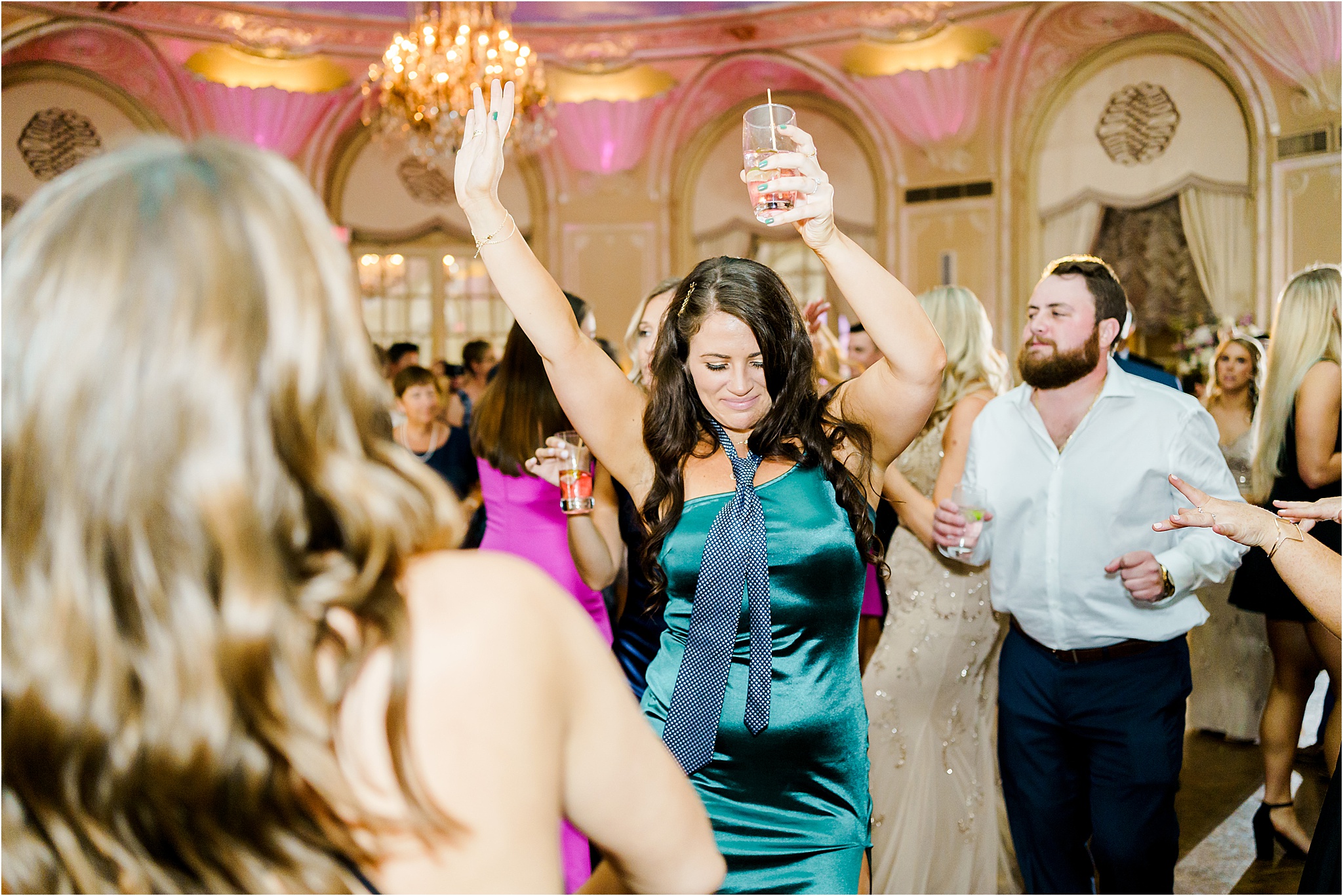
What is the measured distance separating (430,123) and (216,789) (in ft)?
25.4

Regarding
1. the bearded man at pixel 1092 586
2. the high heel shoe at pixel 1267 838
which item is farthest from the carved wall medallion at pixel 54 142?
the high heel shoe at pixel 1267 838

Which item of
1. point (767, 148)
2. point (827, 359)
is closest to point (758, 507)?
point (767, 148)

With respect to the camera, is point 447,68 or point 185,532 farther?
point 447,68

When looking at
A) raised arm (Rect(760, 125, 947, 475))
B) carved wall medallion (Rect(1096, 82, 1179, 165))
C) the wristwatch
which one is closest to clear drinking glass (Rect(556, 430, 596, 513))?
raised arm (Rect(760, 125, 947, 475))

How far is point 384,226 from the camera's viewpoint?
37.1 feet

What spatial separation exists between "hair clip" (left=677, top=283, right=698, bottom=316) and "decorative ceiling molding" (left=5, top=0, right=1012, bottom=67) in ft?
27.8

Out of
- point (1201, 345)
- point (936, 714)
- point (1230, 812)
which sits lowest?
point (1230, 812)

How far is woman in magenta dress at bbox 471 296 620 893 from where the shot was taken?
10.1 feet

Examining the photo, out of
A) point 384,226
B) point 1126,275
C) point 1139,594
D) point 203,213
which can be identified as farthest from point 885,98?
point 203,213

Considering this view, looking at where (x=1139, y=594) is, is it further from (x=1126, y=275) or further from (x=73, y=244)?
(x=1126, y=275)

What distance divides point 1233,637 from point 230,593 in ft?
15.2

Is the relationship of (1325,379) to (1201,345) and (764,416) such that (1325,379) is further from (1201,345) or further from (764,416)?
(1201,345)

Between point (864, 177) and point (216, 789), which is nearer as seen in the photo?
point (216, 789)

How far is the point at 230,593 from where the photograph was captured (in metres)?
0.70
